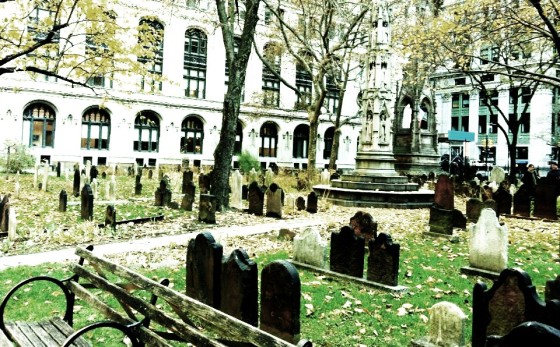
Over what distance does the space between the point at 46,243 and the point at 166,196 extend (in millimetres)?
5325

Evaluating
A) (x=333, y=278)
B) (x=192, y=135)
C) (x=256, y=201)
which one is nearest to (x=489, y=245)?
(x=333, y=278)

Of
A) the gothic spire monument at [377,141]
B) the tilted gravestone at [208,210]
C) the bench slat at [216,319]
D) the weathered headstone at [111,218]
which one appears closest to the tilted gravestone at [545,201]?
the gothic spire monument at [377,141]

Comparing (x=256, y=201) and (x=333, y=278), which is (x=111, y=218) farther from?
(x=333, y=278)

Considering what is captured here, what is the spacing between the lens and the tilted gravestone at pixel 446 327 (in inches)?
144

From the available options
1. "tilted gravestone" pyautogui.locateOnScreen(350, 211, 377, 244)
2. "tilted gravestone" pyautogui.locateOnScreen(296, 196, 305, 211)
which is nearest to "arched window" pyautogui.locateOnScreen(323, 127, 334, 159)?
"tilted gravestone" pyautogui.locateOnScreen(296, 196, 305, 211)

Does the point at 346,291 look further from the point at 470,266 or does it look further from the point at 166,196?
the point at 166,196

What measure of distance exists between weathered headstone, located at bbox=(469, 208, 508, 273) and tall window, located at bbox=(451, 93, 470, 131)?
2234 inches

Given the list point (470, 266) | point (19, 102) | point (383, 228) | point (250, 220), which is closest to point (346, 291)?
point (470, 266)

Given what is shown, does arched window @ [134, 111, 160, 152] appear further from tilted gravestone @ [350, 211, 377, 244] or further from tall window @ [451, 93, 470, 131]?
tall window @ [451, 93, 470, 131]

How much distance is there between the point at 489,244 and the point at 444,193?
3.06 m

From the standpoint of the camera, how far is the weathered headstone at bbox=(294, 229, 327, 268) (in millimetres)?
6773

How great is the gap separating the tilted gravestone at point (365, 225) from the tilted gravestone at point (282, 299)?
181 inches

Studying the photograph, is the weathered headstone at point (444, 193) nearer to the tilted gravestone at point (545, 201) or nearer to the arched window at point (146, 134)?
the tilted gravestone at point (545, 201)

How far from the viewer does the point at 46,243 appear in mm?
8320
